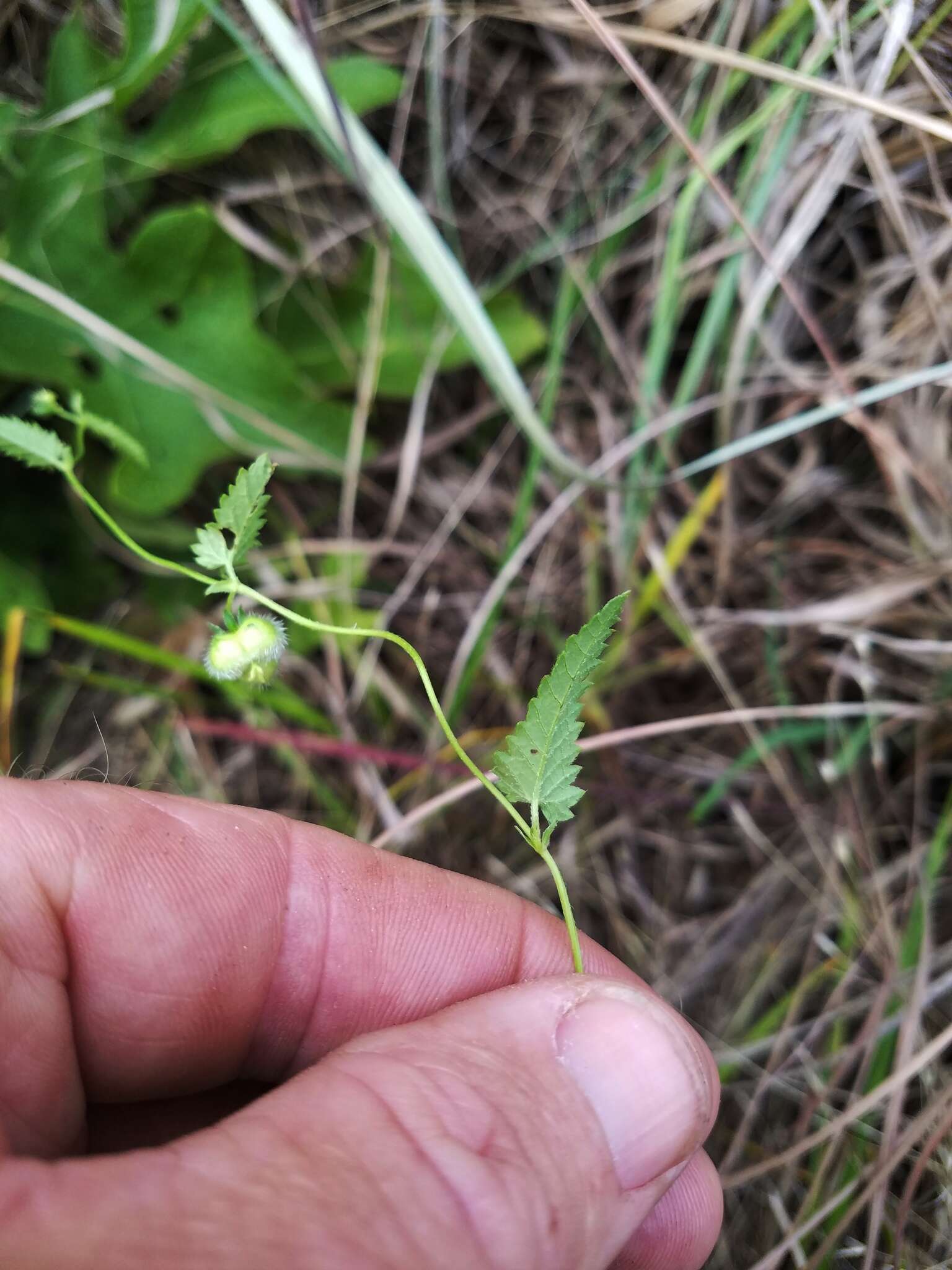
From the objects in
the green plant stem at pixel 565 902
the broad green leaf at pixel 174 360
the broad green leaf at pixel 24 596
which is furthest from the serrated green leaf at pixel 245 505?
the broad green leaf at pixel 24 596

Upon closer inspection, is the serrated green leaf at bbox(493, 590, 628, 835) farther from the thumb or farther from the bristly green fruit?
the thumb

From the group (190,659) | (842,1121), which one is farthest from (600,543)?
(842,1121)

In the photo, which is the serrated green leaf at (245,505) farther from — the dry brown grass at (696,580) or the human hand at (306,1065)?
the dry brown grass at (696,580)

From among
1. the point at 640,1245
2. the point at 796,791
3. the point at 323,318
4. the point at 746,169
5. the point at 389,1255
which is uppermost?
the point at 746,169

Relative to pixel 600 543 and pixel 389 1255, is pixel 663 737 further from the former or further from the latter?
pixel 389 1255

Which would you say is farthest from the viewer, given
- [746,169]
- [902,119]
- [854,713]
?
[854,713]

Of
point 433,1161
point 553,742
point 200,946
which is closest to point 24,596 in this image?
point 200,946

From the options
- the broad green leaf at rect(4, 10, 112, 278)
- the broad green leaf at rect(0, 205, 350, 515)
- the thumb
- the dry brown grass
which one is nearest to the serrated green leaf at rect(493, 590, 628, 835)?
the thumb

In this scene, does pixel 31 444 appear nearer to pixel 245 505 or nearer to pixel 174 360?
pixel 245 505
